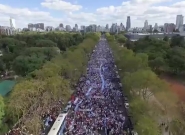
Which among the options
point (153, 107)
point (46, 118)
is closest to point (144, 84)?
point (153, 107)

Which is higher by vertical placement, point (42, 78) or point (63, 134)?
point (42, 78)

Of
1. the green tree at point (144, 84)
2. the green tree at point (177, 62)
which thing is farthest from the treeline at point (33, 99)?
the green tree at point (177, 62)

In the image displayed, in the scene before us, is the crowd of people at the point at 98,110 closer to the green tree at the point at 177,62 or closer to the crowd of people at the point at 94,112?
the crowd of people at the point at 94,112

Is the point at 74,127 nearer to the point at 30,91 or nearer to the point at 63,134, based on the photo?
the point at 63,134

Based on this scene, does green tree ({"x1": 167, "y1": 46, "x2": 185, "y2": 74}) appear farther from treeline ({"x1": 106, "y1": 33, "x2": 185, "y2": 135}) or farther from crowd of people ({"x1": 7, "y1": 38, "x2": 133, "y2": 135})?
treeline ({"x1": 106, "y1": 33, "x2": 185, "y2": 135})

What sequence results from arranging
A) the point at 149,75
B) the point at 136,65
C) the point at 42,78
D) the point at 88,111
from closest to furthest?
the point at 88,111 < the point at 149,75 < the point at 42,78 < the point at 136,65

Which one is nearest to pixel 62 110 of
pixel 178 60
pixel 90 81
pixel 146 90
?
pixel 146 90
